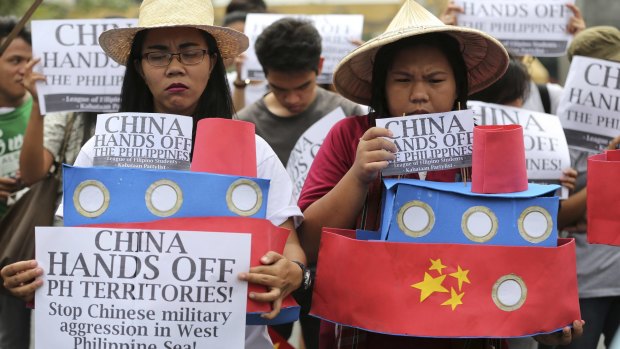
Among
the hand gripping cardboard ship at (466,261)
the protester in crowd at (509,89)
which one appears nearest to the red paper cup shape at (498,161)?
the hand gripping cardboard ship at (466,261)

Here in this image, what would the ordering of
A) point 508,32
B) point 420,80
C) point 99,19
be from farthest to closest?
point 508,32, point 99,19, point 420,80

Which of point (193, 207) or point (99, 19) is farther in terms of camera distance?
point (99, 19)

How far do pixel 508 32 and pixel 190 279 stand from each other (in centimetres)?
412

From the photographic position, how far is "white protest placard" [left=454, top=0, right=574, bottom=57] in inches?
264

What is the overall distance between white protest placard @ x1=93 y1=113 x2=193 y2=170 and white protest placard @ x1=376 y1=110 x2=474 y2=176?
0.63m

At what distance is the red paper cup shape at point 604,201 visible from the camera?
358cm

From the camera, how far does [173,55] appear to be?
366 cm

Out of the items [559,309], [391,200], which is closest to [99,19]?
[391,200]

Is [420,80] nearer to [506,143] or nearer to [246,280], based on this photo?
[506,143]

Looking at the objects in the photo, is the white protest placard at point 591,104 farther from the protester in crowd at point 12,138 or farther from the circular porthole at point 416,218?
the protester in crowd at point 12,138

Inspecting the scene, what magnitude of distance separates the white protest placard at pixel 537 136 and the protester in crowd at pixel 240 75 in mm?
1729

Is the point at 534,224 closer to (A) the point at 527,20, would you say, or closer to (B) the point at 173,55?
(B) the point at 173,55

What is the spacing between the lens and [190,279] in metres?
3.14

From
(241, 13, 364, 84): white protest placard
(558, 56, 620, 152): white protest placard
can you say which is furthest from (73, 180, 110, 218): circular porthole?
(241, 13, 364, 84): white protest placard
